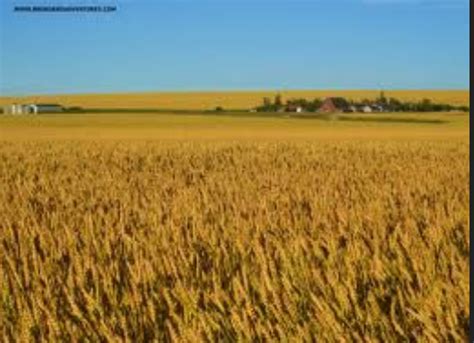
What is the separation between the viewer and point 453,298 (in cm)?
321

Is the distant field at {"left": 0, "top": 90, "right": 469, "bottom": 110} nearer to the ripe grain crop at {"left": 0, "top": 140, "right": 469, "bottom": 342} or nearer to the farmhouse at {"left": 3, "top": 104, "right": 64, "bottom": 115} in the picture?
the farmhouse at {"left": 3, "top": 104, "right": 64, "bottom": 115}

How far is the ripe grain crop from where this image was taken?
121 inches

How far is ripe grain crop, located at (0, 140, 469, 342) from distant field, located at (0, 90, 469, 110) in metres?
54.1

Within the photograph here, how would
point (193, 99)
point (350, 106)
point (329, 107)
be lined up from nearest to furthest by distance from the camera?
point (329, 107) < point (350, 106) < point (193, 99)

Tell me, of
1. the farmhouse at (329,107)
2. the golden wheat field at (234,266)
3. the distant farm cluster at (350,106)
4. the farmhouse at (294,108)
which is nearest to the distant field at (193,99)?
the distant farm cluster at (350,106)

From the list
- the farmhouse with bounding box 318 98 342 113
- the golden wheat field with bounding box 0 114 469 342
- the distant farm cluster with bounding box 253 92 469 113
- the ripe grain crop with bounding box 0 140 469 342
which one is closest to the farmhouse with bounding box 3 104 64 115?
the distant farm cluster with bounding box 253 92 469 113

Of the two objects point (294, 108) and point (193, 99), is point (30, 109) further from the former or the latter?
point (294, 108)

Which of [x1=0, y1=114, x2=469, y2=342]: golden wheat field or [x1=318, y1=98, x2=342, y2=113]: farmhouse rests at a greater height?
[x1=0, y1=114, x2=469, y2=342]: golden wheat field

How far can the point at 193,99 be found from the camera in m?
70.6

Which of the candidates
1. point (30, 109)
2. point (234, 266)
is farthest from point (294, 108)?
point (234, 266)

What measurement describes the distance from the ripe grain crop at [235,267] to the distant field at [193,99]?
54093 mm

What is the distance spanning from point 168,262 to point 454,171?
6836mm

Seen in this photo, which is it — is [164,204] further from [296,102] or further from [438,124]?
[296,102]

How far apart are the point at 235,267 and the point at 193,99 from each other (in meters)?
66.8
